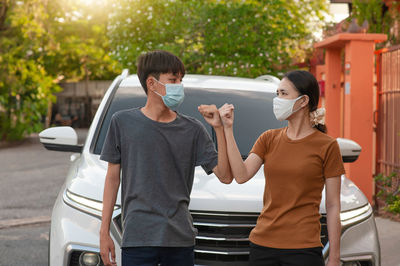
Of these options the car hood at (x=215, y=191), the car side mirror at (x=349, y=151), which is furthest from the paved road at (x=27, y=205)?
the car side mirror at (x=349, y=151)

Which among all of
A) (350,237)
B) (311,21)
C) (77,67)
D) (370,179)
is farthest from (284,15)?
(77,67)

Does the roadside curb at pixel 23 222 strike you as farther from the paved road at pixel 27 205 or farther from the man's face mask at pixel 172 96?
the man's face mask at pixel 172 96

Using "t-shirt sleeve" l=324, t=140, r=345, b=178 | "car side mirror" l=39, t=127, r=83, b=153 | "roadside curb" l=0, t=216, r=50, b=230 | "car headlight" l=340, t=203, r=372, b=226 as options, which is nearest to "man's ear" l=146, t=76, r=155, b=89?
"t-shirt sleeve" l=324, t=140, r=345, b=178

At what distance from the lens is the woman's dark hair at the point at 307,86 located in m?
3.01

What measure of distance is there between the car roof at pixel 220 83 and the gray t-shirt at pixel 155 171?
2.26m

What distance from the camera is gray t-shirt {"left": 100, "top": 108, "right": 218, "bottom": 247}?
2.78m

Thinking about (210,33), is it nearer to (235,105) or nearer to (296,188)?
(235,105)

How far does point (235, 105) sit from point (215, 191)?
1440 mm

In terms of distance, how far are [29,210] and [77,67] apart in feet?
129

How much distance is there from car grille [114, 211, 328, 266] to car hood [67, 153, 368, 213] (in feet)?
0.16

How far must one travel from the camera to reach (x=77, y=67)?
1868 inches

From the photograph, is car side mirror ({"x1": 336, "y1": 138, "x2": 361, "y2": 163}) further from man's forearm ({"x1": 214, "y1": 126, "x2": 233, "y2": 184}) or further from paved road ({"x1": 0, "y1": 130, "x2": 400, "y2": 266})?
paved road ({"x1": 0, "y1": 130, "x2": 400, "y2": 266})

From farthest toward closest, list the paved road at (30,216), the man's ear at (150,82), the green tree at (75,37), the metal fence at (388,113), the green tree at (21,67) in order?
the green tree at (75,37), the green tree at (21,67), the metal fence at (388,113), the paved road at (30,216), the man's ear at (150,82)

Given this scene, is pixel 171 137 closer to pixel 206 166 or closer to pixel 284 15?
pixel 206 166
